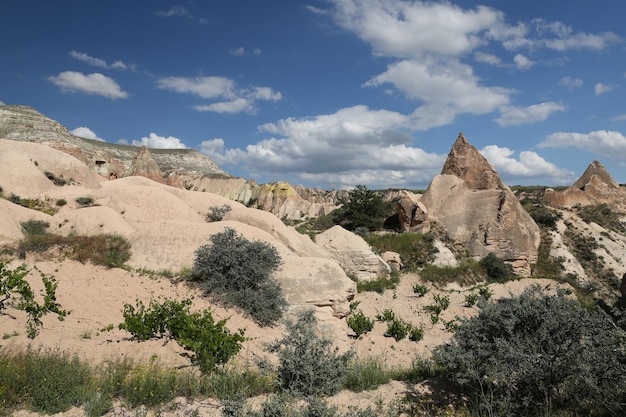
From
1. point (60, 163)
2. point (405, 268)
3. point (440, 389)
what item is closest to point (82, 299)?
point (440, 389)

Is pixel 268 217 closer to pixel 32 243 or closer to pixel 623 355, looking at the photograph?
pixel 32 243

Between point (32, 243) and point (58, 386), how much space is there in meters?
8.66

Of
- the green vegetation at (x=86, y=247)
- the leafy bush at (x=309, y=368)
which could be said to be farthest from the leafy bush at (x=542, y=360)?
the green vegetation at (x=86, y=247)

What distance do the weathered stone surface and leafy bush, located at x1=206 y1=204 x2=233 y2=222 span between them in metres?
5.21

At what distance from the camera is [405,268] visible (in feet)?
76.3

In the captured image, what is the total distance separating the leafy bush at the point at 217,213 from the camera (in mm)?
19797

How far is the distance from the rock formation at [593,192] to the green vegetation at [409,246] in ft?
70.5

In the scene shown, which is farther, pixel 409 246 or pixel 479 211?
pixel 479 211

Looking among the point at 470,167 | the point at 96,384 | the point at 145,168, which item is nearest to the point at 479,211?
the point at 470,167

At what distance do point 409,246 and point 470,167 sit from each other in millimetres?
9133

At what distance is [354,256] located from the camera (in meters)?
20.4

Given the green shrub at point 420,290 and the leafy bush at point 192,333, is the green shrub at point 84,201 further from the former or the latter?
the green shrub at point 420,290

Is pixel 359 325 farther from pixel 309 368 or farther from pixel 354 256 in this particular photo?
pixel 309 368

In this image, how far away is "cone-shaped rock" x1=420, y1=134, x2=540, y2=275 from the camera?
26016mm
